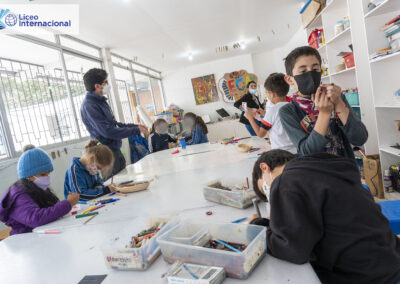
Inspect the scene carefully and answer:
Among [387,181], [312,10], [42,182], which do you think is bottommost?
[387,181]

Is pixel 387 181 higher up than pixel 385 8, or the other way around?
pixel 385 8

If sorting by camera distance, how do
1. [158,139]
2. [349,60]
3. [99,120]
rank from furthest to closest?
[158,139] → [349,60] → [99,120]

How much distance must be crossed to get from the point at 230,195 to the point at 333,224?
51cm

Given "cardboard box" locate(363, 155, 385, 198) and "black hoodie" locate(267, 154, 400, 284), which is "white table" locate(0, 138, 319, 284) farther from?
"cardboard box" locate(363, 155, 385, 198)

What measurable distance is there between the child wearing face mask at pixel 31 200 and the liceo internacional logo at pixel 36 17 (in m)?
1.96

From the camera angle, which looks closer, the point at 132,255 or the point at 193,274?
the point at 193,274

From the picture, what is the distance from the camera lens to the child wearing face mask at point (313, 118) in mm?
1190

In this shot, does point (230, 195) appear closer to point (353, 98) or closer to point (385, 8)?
point (385, 8)

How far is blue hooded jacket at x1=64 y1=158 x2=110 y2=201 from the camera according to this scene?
184 cm

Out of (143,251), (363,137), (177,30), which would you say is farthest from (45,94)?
(363,137)

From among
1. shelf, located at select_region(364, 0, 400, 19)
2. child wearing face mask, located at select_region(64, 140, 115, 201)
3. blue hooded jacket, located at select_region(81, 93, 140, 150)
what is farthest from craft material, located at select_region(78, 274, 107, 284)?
shelf, located at select_region(364, 0, 400, 19)

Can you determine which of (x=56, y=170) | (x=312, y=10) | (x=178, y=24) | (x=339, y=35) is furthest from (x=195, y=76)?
(x=56, y=170)

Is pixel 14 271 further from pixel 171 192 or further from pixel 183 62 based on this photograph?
pixel 183 62

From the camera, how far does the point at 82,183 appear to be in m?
1.88
